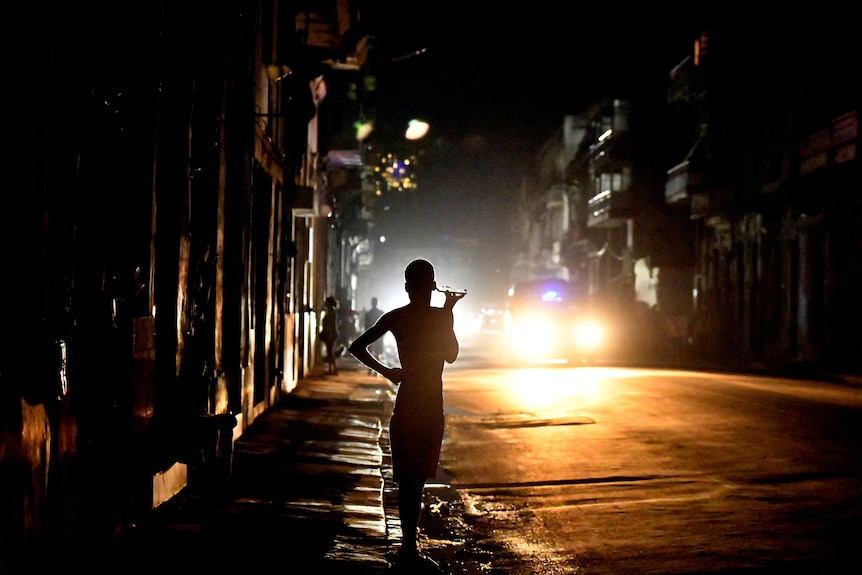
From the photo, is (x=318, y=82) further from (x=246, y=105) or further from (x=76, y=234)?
(x=76, y=234)

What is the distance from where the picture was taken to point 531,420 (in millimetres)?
12969

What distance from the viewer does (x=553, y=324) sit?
2847 centimetres

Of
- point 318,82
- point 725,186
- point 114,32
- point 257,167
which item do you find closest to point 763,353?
point 725,186

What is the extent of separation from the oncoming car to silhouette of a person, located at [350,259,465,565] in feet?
71.3

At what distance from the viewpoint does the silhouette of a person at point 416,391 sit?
5844 mm

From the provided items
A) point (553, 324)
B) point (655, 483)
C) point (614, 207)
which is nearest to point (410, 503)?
point (655, 483)

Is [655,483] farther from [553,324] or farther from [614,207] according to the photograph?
[614,207]

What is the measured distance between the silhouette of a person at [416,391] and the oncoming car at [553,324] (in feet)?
71.3

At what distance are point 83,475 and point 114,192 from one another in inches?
72.4

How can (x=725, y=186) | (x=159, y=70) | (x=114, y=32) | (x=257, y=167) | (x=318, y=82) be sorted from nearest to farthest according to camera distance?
(x=114, y=32)
(x=159, y=70)
(x=257, y=167)
(x=318, y=82)
(x=725, y=186)

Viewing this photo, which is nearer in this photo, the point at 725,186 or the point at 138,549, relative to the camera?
the point at 138,549

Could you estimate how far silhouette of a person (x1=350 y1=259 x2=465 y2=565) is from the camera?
584 centimetres

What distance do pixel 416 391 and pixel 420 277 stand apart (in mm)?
774

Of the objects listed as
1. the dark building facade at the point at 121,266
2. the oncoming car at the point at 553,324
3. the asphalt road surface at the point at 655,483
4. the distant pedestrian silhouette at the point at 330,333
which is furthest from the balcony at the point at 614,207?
the dark building facade at the point at 121,266
